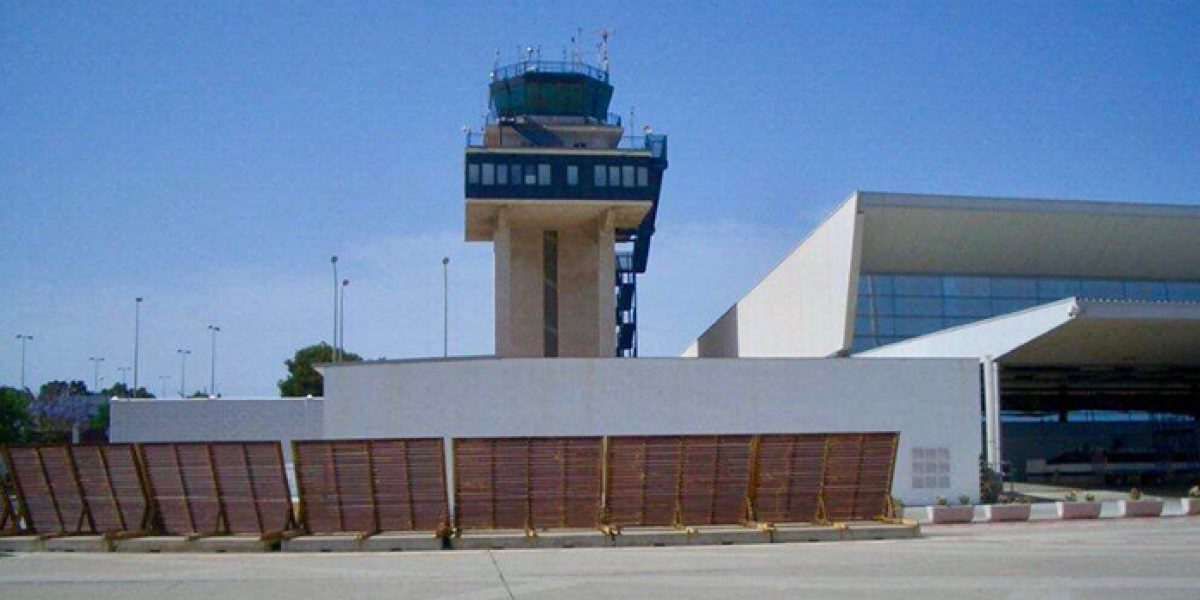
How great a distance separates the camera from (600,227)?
262 ft

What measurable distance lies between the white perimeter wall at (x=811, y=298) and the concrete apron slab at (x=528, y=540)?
28389mm

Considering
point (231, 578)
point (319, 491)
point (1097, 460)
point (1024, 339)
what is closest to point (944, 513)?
point (1024, 339)

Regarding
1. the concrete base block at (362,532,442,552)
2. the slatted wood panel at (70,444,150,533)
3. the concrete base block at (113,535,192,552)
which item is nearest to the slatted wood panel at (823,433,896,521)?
the concrete base block at (362,532,442,552)

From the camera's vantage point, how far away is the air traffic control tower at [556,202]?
7619cm

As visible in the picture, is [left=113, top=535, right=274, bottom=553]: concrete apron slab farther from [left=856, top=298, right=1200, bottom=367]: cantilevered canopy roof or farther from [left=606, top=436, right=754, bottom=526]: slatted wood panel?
[left=856, top=298, right=1200, bottom=367]: cantilevered canopy roof

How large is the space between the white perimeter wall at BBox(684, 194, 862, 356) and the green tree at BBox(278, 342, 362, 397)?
5505cm

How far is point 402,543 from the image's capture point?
85.6 ft

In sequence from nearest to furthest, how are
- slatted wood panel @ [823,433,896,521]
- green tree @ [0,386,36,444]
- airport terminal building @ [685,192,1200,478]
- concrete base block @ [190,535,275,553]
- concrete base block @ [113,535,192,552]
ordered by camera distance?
concrete base block @ [190,535,275,553] → concrete base block @ [113,535,192,552] → slatted wood panel @ [823,433,896,521] → airport terminal building @ [685,192,1200,478] → green tree @ [0,386,36,444]

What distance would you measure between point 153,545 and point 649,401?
57.7ft

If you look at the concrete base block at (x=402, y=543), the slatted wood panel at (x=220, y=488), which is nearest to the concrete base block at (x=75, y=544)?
the slatted wood panel at (x=220, y=488)

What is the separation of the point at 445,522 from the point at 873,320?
3185 centimetres

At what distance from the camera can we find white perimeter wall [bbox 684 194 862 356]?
5228 cm

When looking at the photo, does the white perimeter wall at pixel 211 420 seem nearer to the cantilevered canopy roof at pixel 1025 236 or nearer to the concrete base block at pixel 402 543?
the cantilevered canopy roof at pixel 1025 236

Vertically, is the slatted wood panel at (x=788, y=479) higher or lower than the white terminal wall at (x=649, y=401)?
lower
